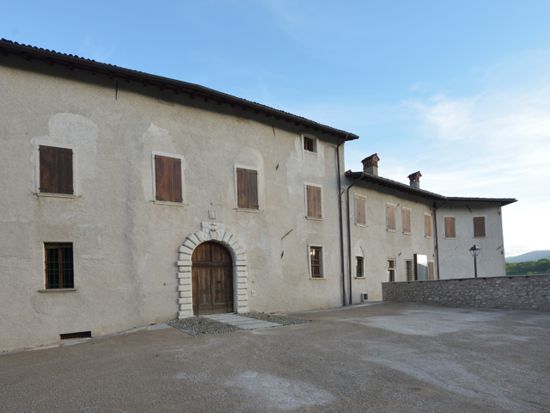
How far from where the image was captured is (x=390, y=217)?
75.5ft

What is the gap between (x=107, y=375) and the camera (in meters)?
7.38

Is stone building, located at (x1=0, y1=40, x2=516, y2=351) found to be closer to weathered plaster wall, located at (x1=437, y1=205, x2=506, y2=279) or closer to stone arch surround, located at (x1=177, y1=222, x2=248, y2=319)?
stone arch surround, located at (x1=177, y1=222, x2=248, y2=319)

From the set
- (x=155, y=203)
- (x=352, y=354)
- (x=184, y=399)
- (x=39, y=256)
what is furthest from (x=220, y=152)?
(x=184, y=399)

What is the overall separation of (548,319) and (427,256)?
12179 mm

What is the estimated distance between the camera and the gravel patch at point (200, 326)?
11398 millimetres

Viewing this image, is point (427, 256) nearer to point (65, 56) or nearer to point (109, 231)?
point (109, 231)

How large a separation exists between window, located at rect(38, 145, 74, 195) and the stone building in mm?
26

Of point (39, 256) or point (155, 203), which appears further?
point (155, 203)

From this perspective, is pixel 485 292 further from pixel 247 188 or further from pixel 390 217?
pixel 247 188

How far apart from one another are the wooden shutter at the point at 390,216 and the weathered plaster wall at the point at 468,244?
5429 mm

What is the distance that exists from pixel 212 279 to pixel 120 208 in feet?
12.7

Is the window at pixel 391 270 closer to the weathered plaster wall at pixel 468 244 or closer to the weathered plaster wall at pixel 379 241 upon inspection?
Result: the weathered plaster wall at pixel 379 241

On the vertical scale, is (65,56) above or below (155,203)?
above

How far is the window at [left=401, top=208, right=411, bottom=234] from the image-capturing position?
24127 millimetres
